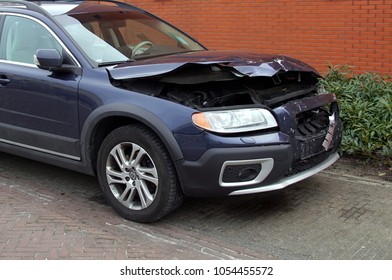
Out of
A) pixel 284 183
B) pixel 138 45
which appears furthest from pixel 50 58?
pixel 284 183

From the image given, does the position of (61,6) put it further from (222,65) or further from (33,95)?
(222,65)

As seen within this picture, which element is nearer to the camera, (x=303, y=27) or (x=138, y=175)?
(x=138, y=175)

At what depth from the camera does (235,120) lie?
367cm

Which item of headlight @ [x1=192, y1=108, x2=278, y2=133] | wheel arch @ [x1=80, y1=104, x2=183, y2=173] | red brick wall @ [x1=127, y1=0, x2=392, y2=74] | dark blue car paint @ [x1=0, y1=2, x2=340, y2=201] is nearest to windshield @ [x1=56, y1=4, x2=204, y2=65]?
dark blue car paint @ [x1=0, y1=2, x2=340, y2=201]

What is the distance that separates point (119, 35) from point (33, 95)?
1.06 metres

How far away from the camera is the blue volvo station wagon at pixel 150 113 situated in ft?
12.0

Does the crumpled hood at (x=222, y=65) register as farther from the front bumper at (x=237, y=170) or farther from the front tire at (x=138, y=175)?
the front bumper at (x=237, y=170)

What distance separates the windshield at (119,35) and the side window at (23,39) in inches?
9.7

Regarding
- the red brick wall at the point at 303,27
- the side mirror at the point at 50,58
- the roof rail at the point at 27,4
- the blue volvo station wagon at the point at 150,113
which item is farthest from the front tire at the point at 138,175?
the red brick wall at the point at 303,27

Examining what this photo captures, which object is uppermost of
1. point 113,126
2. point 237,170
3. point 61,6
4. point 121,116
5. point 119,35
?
point 61,6

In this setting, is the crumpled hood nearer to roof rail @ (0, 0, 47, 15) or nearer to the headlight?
the headlight

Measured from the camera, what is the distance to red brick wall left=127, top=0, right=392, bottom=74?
643 centimetres
